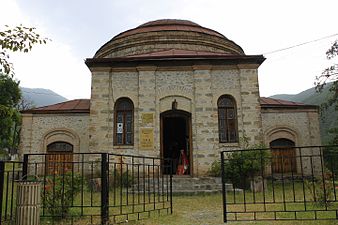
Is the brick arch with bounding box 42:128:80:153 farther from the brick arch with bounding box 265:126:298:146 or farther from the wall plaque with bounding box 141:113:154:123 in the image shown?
the brick arch with bounding box 265:126:298:146

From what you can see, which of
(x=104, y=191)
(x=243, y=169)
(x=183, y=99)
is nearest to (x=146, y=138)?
(x=183, y=99)

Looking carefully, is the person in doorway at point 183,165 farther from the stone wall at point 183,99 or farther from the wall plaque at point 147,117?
the wall plaque at point 147,117

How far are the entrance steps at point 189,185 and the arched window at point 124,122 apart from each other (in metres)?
2.53

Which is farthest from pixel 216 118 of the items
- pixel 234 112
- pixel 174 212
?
pixel 174 212

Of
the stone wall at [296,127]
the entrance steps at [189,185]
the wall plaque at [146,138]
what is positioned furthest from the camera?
the stone wall at [296,127]

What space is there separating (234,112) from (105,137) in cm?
626

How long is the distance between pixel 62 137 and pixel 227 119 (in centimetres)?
911

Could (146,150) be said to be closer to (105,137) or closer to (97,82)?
(105,137)

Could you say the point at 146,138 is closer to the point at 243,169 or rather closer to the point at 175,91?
the point at 175,91

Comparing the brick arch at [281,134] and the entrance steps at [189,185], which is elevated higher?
the brick arch at [281,134]

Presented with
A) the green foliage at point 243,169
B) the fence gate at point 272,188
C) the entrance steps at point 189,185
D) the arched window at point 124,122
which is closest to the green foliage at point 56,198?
the fence gate at point 272,188

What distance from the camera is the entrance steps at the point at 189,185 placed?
11797 millimetres

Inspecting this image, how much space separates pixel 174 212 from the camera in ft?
27.1

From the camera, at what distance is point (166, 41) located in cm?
1859
